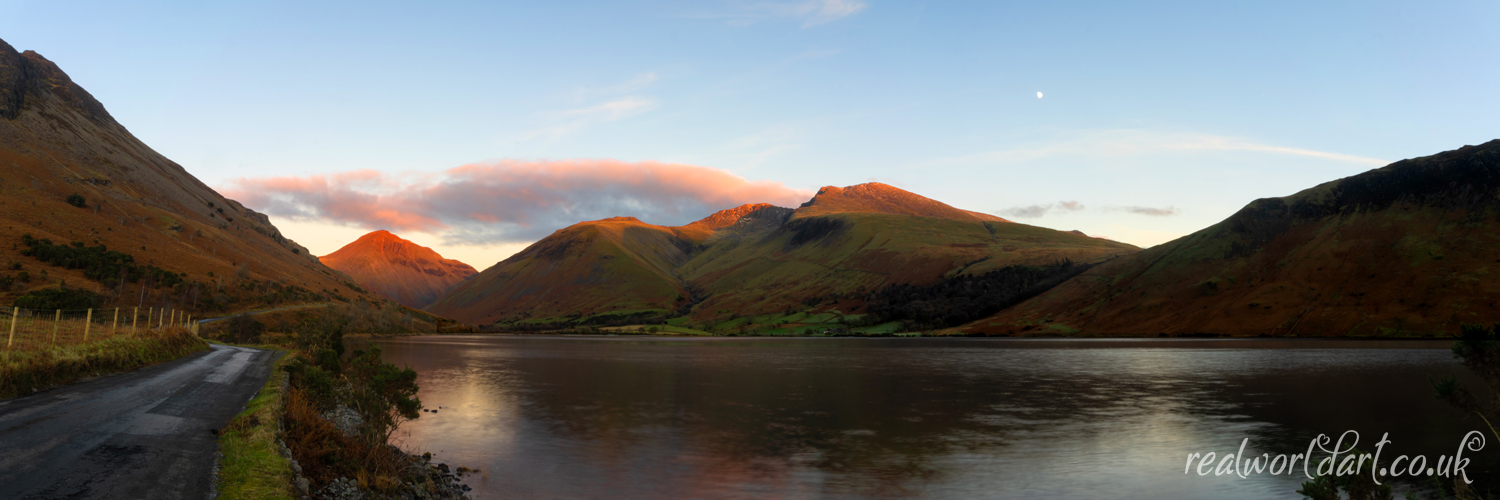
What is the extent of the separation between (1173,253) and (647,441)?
180 metres

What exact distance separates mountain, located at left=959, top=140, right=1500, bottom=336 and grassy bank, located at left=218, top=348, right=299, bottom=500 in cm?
14460

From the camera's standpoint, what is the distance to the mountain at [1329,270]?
387ft

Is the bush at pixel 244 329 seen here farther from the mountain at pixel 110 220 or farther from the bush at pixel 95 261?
the bush at pixel 95 261

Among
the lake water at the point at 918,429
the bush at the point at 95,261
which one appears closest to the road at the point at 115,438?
the lake water at the point at 918,429

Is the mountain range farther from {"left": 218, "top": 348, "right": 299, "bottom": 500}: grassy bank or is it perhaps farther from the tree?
the tree

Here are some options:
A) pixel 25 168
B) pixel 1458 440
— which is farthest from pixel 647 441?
pixel 25 168

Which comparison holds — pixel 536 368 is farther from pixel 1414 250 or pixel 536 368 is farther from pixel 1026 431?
pixel 1414 250

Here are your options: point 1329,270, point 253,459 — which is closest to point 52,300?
point 253,459

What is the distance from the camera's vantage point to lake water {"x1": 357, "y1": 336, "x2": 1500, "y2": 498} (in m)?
23.3

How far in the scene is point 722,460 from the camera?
2733 cm

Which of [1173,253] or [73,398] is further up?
[1173,253]

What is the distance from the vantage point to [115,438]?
55.4 ft

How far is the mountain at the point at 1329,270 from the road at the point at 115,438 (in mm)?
146292

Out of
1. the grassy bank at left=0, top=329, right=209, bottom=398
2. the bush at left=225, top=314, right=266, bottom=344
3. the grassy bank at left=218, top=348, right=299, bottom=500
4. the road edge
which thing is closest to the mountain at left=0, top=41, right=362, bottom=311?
the bush at left=225, top=314, right=266, bottom=344
